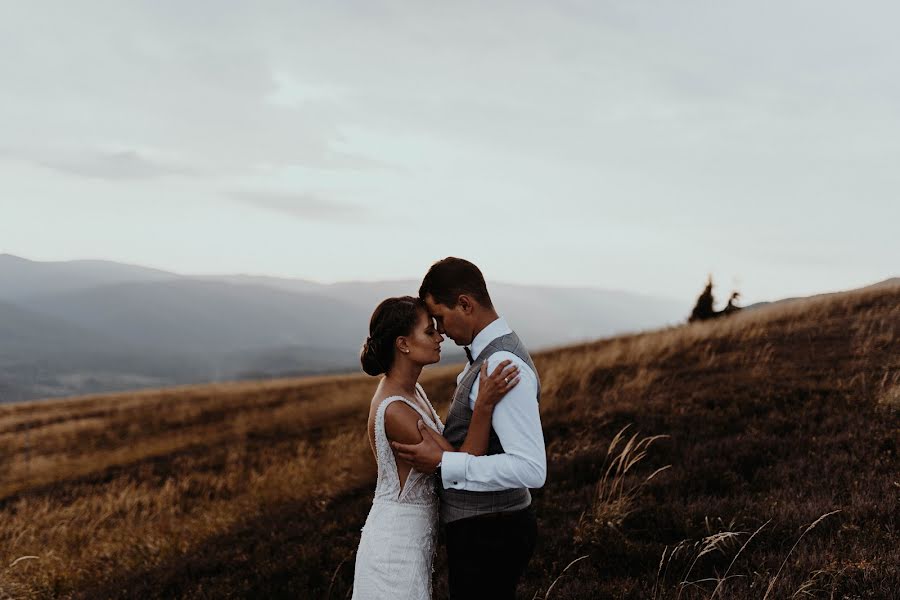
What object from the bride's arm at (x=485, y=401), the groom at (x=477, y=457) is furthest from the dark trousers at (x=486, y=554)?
the bride's arm at (x=485, y=401)

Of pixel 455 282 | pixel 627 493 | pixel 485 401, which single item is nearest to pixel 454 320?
pixel 455 282

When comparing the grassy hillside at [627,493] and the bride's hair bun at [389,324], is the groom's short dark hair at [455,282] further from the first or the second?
the grassy hillside at [627,493]

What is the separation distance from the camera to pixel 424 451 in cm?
299

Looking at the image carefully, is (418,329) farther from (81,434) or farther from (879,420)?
(81,434)

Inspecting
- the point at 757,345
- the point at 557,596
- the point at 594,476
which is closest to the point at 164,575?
the point at 557,596

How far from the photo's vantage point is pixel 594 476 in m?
7.52

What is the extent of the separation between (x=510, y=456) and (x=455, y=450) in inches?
17.8

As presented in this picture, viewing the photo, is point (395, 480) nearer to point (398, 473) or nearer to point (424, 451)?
point (398, 473)

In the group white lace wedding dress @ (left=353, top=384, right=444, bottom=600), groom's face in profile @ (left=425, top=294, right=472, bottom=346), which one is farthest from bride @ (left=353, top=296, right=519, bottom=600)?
groom's face in profile @ (left=425, top=294, right=472, bottom=346)

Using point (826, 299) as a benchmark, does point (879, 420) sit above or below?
below

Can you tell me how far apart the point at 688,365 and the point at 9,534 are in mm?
13695

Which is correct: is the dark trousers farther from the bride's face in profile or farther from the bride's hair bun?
the bride's hair bun

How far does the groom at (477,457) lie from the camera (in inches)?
113

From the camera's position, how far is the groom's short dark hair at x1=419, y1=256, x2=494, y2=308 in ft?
10.1
